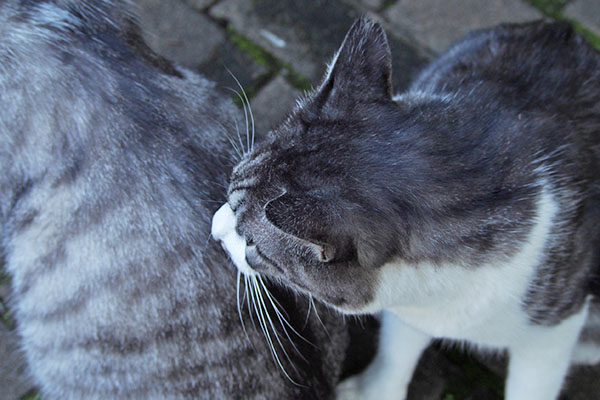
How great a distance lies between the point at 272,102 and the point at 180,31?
65cm

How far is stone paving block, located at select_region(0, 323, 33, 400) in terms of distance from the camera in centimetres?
226

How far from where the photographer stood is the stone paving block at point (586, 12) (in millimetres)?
3061

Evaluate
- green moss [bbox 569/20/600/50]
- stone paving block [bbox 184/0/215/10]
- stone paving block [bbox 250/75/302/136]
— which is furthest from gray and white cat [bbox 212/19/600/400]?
stone paving block [bbox 184/0/215/10]

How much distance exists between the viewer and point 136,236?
5.40 feet

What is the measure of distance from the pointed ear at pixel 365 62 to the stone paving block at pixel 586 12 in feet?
6.68

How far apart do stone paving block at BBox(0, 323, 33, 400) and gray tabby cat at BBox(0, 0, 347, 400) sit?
0.38 meters

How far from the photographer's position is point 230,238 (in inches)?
61.5

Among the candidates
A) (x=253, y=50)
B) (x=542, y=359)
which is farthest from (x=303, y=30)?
(x=542, y=359)

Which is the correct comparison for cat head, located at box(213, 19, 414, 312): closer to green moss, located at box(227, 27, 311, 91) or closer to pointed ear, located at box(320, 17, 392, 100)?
pointed ear, located at box(320, 17, 392, 100)

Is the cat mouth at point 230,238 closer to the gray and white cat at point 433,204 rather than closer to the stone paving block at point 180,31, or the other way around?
the gray and white cat at point 433,204

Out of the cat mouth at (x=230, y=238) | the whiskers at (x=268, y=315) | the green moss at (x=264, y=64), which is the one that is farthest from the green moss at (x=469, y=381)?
the green moss at (x=264, y=64)

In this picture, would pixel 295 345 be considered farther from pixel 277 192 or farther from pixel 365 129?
pixel 365 129

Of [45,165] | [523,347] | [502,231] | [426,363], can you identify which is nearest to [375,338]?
[426,363]

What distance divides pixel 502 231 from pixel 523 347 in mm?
494
